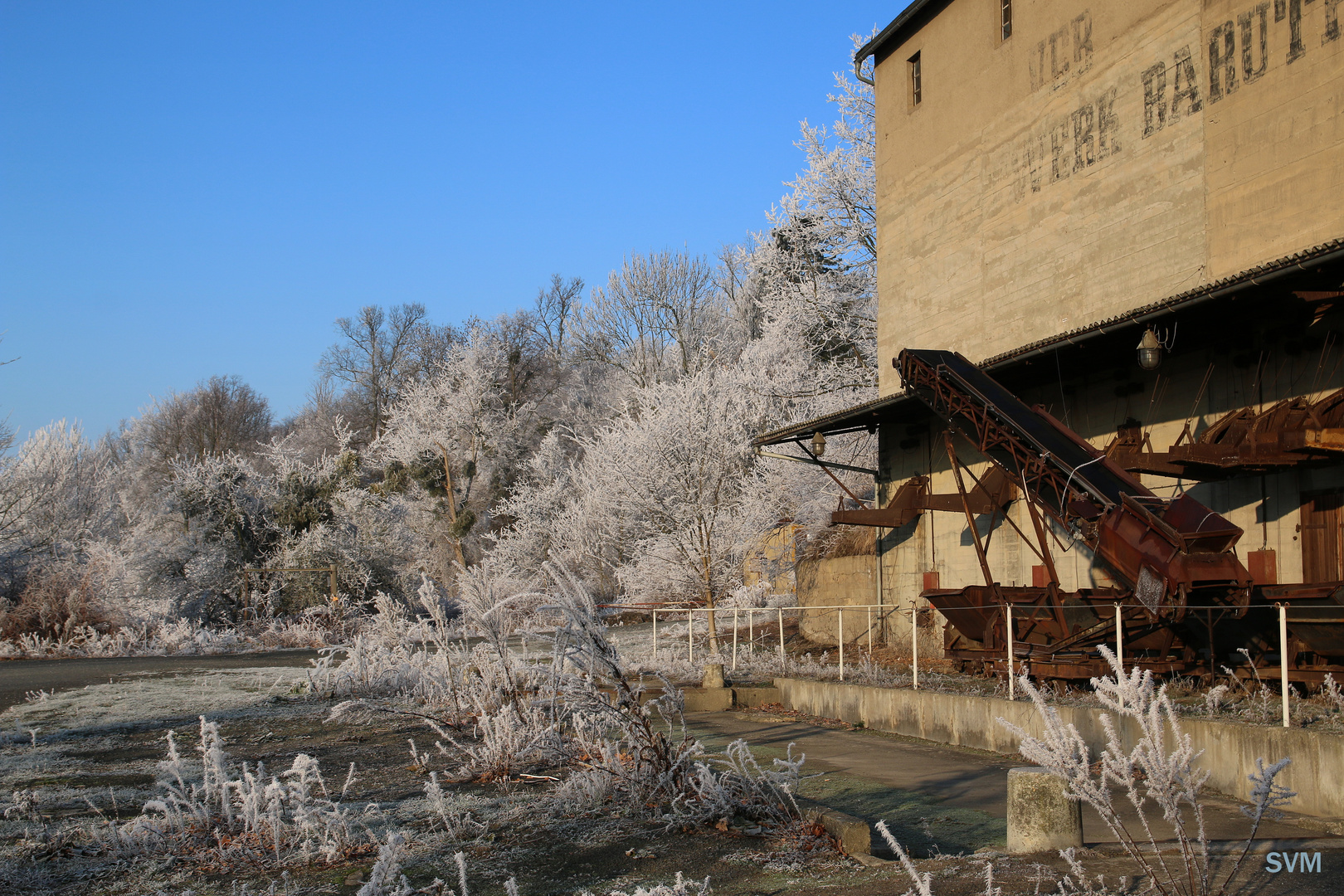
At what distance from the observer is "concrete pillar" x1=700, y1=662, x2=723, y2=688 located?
14.4 meters

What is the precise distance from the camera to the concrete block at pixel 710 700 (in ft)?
46.0

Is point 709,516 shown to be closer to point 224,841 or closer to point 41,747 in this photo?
point 41,747

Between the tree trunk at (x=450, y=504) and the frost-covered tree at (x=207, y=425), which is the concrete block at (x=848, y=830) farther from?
the frost-covered tree at (x=207, y=425)

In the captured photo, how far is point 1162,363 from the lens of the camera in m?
13.5

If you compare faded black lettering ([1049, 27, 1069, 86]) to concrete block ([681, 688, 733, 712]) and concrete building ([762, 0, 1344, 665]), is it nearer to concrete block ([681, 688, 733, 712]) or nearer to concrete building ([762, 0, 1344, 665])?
concrete building ([762, 0, 1344, 665])

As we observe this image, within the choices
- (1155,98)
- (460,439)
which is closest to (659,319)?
(460,439)

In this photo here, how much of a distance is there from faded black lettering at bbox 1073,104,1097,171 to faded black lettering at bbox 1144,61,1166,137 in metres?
1.11

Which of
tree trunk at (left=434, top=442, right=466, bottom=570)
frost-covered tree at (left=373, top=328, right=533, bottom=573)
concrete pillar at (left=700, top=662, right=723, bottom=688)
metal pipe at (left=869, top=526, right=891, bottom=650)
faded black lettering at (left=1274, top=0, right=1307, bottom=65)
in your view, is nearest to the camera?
faded black lettering at (left=1274, top=0, right=1307, bottom=65)

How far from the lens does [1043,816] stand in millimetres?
5574

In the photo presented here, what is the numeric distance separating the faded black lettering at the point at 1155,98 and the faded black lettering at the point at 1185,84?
0.20 meters

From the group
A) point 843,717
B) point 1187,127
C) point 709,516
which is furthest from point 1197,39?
point 709,516

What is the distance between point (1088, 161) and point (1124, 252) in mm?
1935

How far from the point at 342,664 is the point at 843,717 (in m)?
7.96

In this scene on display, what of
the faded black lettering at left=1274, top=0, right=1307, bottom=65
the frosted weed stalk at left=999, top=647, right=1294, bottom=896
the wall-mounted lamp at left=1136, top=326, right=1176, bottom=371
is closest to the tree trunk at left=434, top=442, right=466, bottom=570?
the wall-mounted lamp at left=1136, top=326, right=1176, bottom=371
